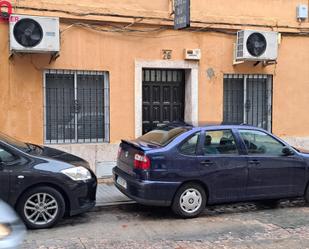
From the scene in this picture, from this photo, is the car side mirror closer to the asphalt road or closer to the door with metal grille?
the asphalt road

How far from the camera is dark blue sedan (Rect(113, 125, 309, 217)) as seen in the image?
23.7 ft

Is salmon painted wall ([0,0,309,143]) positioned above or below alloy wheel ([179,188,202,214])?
above

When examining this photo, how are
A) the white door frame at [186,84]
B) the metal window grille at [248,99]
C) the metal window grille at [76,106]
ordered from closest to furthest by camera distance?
the metal window grille at [76,106] → the white door frame at [186,84] → the metal window grille at [248,99]

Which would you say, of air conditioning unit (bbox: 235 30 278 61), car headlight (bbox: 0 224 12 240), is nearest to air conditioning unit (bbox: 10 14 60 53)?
air conditioning unit (bbox: 235 30 278 61)

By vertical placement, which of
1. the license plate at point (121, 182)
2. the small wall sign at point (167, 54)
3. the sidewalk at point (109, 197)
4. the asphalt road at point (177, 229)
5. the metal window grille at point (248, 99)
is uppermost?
the small wall sign at point (167, 54)

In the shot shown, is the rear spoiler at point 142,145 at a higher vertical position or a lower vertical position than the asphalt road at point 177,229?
higher

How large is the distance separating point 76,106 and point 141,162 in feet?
11.5

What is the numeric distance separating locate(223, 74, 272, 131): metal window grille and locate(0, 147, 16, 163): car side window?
5.97m

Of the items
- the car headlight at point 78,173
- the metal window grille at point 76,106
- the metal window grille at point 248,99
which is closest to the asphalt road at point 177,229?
the car headlight at point 78,173

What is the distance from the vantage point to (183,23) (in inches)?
392

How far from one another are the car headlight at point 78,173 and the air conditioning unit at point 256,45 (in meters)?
5.31

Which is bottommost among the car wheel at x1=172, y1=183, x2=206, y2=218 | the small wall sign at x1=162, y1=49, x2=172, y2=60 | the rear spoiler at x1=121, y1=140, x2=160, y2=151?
the car wheel at x1=172, y1=183, x2=206, y2=218

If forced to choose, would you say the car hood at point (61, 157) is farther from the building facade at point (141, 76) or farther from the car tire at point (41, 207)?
the building facade at point (141, 76)

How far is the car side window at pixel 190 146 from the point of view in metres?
7.43
